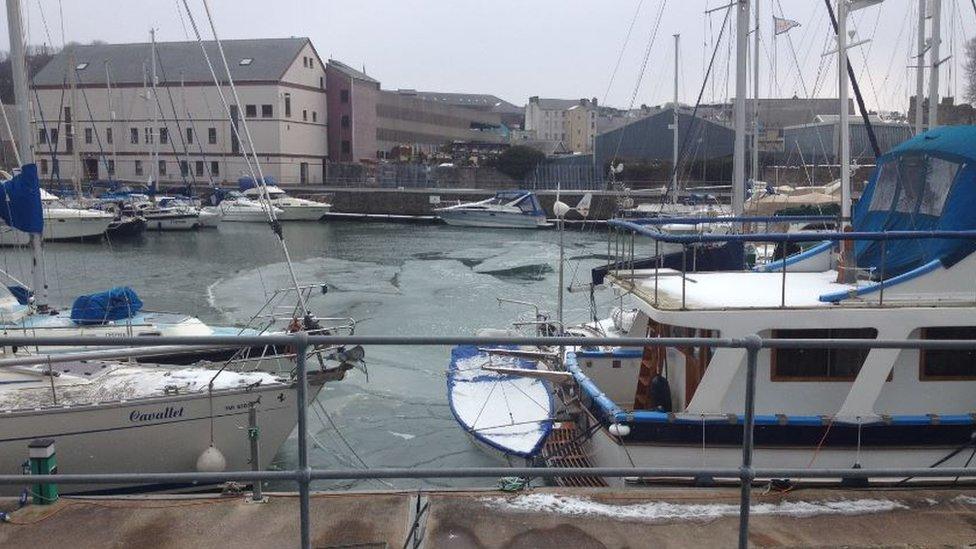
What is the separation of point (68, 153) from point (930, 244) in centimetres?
7981

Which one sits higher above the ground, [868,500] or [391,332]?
[868,500]

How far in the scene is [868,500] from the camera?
→ 514cm

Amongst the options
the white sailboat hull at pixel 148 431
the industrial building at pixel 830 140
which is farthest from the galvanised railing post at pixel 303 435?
the industrial building at pixel 830 140

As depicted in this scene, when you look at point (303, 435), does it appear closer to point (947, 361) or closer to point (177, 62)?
point (947, 361)

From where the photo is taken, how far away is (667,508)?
507 cm

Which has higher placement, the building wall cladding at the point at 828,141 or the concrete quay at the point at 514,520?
the building wall cladding at the point at 828,141

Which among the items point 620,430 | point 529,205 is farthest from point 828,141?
point 620,430

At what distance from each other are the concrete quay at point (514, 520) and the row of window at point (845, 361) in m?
3.68

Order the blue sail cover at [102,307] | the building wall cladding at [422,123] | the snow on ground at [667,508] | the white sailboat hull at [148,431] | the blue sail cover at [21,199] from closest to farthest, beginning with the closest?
the snow on ground at [667,508]
the white sailboat hull at [148,431]
the blue sail cover at [21,199]
the blue sail cover at [102,307]
the building wall cladding at [422,123]

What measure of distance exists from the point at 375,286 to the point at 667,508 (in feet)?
82.7

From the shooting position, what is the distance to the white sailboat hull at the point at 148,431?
9.71 metres

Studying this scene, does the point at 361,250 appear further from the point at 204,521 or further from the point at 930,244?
the point at 204,521

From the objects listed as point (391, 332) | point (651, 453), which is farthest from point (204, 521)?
point (391, 332)

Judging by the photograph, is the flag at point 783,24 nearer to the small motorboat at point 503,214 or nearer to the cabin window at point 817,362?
the cabin window at point 817,362
